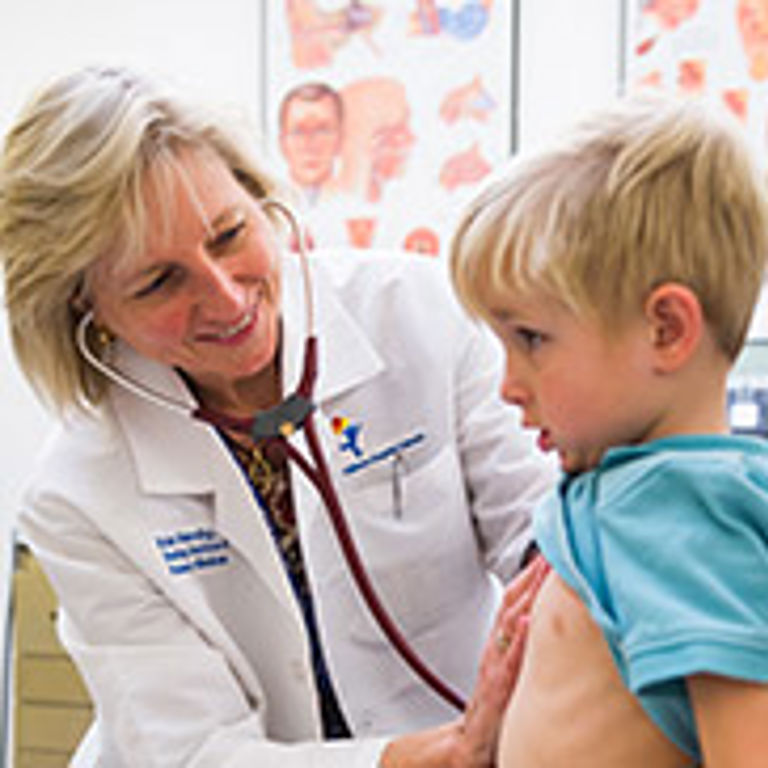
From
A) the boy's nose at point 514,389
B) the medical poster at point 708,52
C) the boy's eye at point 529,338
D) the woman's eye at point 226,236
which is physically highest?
the medical poster at point 708,52

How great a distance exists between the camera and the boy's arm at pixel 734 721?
0.65 metres

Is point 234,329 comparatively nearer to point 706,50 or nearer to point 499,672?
point 499,672

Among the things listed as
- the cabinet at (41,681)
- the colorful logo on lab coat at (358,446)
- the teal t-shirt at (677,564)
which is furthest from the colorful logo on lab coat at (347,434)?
the cabinet at (41,681)

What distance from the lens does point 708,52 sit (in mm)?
2514

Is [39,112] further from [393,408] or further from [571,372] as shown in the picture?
[571,372]

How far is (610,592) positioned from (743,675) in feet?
0.35

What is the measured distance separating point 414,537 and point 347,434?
162mm

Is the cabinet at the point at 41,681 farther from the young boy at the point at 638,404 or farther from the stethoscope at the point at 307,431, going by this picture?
the young boy at the point at 638,404

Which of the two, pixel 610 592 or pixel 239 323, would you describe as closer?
pixel 610 592

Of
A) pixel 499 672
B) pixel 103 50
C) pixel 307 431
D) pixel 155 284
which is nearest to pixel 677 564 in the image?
pixel 499 672

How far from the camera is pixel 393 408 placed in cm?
140

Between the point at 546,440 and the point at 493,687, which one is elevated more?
the point at 546,440

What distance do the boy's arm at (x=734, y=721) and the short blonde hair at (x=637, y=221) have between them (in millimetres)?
262

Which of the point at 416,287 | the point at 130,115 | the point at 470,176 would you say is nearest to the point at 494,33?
the point at 470,176
